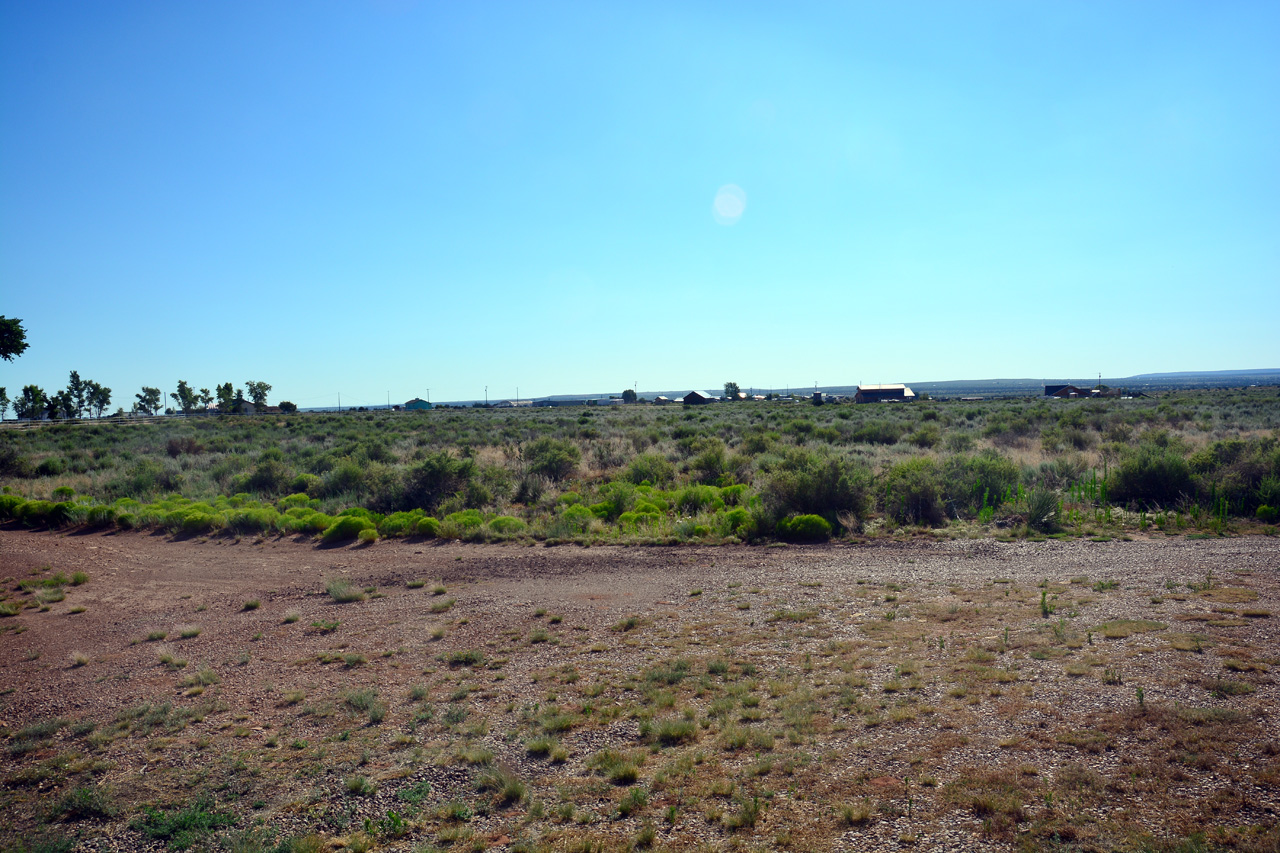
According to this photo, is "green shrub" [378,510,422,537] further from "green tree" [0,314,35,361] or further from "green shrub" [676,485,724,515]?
"green tree" [0,314,35,361]

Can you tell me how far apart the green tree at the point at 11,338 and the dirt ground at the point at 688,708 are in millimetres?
10150

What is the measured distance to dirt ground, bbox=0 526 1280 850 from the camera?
4.05 m

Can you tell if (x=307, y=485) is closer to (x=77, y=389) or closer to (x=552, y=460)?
(x=552, y=460)

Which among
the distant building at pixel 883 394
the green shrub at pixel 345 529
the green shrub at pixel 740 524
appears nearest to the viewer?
the green shrub at pixel 740 524

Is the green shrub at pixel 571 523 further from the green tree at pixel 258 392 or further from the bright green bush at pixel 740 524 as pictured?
the green tree at pixel 258 392

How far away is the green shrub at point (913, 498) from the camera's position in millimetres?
13625

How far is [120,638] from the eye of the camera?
8328mm

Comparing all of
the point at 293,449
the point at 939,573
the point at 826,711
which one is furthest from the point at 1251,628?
the point at 293,449

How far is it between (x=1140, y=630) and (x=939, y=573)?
10.3 feet

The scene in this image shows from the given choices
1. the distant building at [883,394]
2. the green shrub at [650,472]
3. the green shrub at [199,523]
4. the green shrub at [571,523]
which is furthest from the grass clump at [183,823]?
the distant building at [883,394]

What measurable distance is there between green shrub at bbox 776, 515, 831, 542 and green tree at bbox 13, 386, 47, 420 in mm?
90726

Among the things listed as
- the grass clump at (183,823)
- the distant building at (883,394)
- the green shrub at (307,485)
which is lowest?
the grass clump at (183,823)

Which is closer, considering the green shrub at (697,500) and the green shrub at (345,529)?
the green shrub at (345,529)

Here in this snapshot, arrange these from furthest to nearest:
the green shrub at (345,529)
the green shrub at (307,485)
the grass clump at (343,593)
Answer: the green shrub at (307,485) < the green shrub at (345,529) < the grass clump at (343,593)
